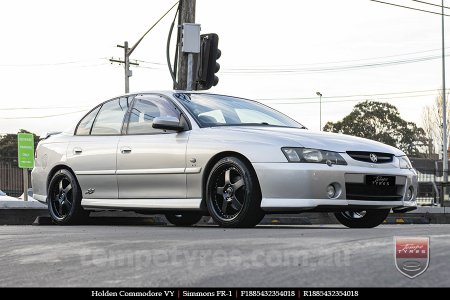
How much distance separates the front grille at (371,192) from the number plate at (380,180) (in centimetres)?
4

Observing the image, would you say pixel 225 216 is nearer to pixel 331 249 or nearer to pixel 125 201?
pixel 125 201

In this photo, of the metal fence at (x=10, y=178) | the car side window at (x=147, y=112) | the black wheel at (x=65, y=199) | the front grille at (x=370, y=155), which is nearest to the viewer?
the front grille at (x=370, y=155)

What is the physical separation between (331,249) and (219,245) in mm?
796

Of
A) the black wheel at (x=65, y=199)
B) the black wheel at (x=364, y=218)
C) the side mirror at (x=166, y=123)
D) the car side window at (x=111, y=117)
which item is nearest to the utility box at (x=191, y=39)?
the car side window at (x=111, y=117)

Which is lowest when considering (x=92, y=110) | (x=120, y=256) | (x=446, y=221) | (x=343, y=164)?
(x=446, y=221)

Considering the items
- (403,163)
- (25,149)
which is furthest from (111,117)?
(25,149)

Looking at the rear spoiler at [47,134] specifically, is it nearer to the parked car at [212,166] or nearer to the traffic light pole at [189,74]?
the parked car at [212,166]

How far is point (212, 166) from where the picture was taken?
7.79 metres

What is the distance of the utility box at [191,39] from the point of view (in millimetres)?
12836

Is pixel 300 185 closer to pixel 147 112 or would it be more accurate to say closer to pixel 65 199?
pixel 147 112

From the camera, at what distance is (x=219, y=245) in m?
5.07

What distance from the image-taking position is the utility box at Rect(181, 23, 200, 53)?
1284cm

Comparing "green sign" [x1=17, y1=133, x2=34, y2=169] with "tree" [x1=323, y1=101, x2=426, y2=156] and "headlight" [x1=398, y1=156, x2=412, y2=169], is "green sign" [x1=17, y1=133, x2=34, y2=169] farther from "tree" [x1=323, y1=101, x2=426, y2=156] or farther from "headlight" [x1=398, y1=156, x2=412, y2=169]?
"tree" [x1=323, y1=101, x2=426, y2=156]

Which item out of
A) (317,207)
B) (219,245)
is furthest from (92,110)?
(219,245)
